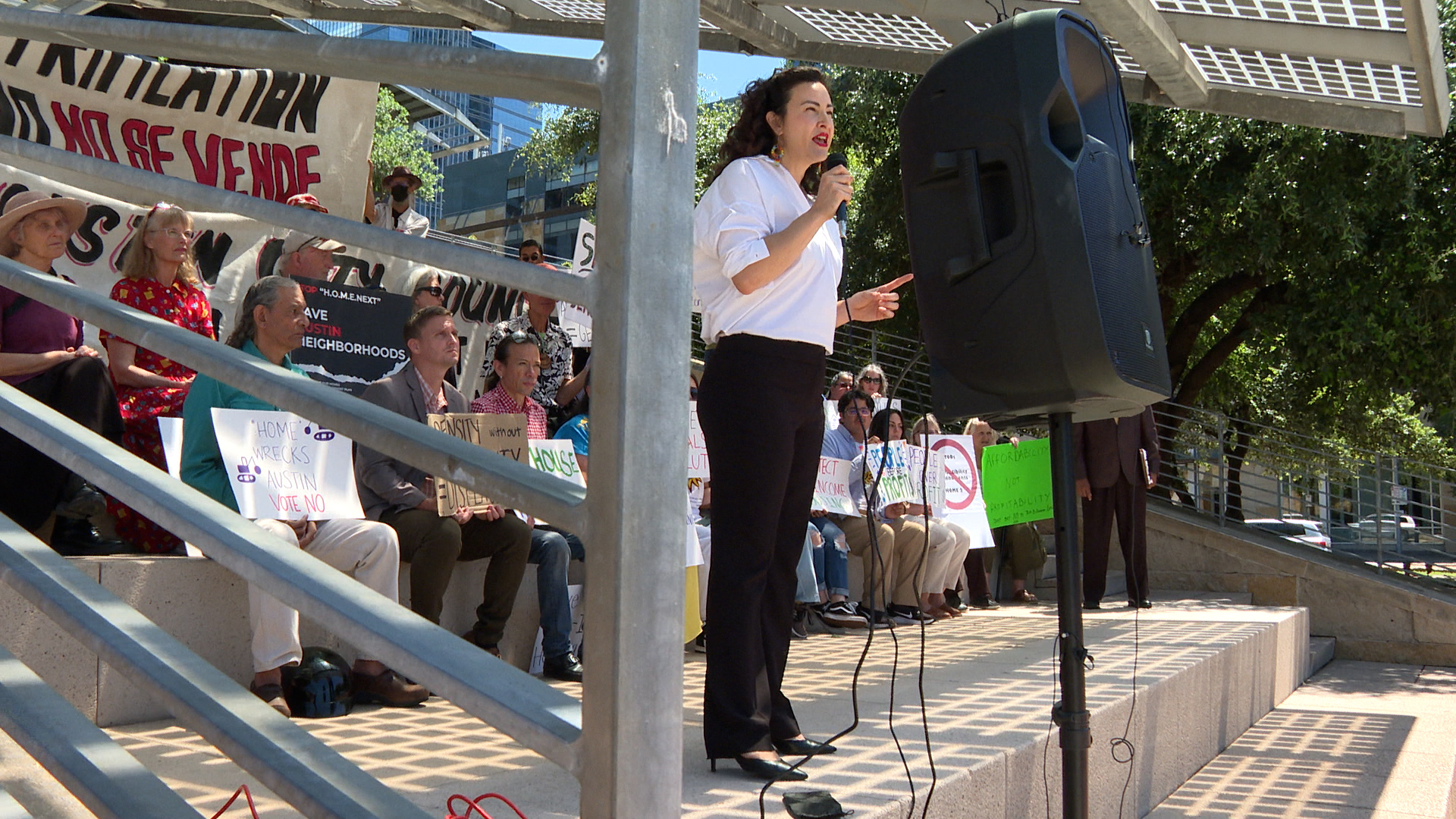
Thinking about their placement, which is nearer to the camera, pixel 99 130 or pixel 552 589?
pixel 552 589

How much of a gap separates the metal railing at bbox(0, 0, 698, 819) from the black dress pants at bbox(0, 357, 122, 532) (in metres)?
3.18

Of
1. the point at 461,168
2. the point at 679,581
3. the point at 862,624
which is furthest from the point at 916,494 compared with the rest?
the point at 461,168

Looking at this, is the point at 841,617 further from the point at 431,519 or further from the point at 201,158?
the point at 201,158

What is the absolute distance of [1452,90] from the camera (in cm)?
1009

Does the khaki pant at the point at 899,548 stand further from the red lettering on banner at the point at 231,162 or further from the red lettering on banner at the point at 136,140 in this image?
the red lettering on banner at the point at 136,140

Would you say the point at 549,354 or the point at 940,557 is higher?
the point at 549,354

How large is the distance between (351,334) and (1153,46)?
154 inches

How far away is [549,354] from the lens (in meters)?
6.93

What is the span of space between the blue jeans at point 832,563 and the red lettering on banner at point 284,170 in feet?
12.8

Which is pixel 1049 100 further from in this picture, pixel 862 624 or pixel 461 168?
pixel 461 168

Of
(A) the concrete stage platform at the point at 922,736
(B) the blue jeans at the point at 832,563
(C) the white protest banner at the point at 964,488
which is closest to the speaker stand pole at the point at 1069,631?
(A) the concrete stage platform at the point at 922,736

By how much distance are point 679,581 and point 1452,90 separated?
450 inches

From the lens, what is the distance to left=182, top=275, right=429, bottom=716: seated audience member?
3.86m

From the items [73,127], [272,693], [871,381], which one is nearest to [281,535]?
[272,693]
